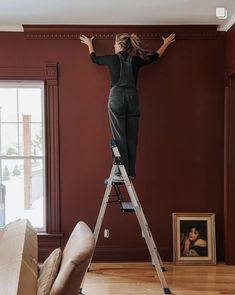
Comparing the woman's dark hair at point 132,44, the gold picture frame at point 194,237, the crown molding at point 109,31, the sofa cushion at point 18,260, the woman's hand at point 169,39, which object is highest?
the crown molding at point 109,31

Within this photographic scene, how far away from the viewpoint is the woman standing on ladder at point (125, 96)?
11.6ft

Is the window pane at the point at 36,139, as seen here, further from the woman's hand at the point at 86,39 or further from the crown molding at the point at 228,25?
the crown molding at the point at 228,25

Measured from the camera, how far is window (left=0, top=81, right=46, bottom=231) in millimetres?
4070

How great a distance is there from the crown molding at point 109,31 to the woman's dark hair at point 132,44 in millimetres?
254

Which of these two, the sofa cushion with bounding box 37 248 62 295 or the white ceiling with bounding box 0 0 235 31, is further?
the white ceiling with bounding box 0 0 235 31

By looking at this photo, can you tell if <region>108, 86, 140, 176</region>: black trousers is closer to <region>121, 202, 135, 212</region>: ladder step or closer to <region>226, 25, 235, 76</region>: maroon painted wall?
<region>121, 202, 135, 212</region>: ladder step

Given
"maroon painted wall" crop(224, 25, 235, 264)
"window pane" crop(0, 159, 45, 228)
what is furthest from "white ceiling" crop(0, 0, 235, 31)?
"window pane" crop(0, 159, 45, 228)

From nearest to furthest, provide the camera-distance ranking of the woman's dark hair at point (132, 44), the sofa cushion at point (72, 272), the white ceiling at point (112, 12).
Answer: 1. the sofa cushion at point (72, 272)
2. the white ceiling at point (112, 12)
3. the woman's dark hair at point (132, 44)

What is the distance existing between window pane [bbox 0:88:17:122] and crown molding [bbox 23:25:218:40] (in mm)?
615

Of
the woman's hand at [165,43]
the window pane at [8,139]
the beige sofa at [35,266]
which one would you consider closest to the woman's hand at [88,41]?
the woman's hand at [165,43]

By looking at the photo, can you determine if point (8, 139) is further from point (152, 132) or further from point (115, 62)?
point (152, 132)

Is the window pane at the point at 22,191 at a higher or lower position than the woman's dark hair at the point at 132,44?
lower

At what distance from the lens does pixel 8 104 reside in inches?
160

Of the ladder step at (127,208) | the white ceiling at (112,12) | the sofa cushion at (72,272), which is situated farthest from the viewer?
the ladder step at (127,208)
